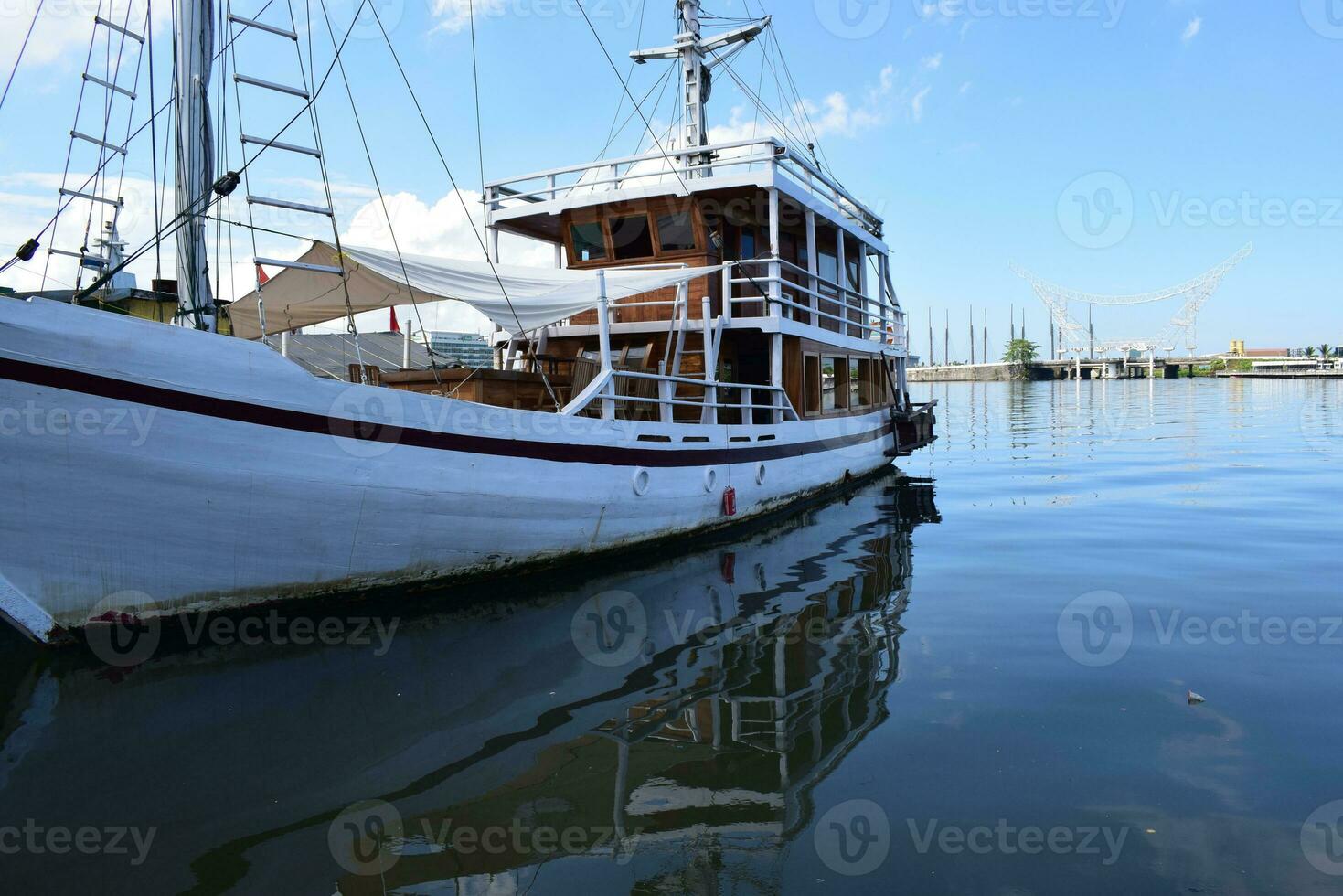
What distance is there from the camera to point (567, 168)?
1196 cm

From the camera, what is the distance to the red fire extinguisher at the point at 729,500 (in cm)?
991

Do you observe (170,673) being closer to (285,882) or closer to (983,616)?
(285,882)

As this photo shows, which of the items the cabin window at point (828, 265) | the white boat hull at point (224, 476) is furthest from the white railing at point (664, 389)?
the cabin window at point (828, 265)

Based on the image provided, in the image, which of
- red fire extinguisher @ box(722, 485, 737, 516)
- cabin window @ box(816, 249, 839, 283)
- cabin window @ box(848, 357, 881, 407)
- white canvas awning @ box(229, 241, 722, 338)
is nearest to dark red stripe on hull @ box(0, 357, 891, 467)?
red fire extinguisher @ box(722, 485, 737, 516)

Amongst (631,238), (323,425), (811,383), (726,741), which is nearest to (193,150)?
(323,425)

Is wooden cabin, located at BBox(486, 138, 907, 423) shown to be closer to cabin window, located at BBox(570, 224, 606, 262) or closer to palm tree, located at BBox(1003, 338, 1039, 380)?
cabin window, located at BBox(570, 224, 606, 262)

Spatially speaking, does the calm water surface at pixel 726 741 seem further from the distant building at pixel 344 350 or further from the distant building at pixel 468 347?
the distant building at pixel 344 350

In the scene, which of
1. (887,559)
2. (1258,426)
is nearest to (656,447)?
(887,559)

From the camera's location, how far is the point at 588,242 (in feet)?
40.9

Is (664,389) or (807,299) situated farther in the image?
(807,299)

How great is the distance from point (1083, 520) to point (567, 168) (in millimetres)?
8679

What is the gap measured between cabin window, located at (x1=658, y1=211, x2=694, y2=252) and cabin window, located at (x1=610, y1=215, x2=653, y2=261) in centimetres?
22

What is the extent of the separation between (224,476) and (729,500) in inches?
229

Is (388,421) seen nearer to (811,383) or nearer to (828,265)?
(811,383)
